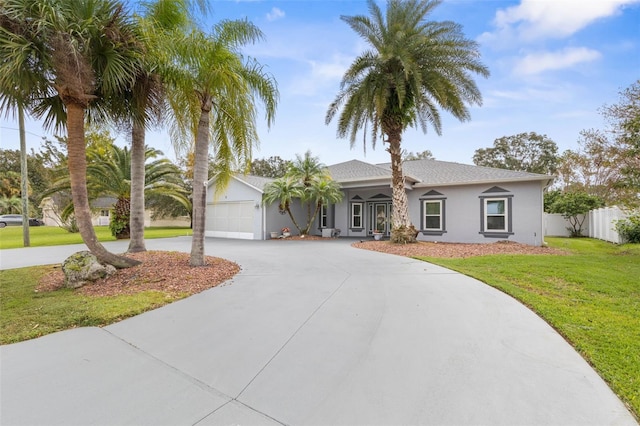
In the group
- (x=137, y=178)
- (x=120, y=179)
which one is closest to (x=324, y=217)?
(x=120, y=179)

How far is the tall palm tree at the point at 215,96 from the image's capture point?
6.80m

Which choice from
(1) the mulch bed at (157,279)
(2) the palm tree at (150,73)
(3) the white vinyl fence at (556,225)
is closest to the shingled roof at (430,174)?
(2) the palm tree at (150,73)

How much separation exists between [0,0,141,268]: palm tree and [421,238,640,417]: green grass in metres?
8.52

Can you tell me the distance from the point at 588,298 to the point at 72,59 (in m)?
10.5

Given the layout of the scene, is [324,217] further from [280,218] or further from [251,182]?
[251,182]

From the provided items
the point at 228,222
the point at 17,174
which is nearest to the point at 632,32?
the point at 228,222

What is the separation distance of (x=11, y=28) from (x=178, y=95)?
2.96 meters

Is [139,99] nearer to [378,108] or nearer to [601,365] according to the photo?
[378,108]

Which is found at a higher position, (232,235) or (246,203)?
(246,203)

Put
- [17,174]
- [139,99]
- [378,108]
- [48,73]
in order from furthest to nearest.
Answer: [17,174] < [378,108] < [139,99] < [48,73]

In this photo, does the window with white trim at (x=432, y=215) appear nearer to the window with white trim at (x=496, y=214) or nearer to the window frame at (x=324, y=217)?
the window with white trim at (x=496, y=214)

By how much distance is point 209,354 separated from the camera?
3203 millimetres

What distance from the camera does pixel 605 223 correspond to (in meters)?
17.1

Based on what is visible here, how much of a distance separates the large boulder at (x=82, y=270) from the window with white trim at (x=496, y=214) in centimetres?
1526
